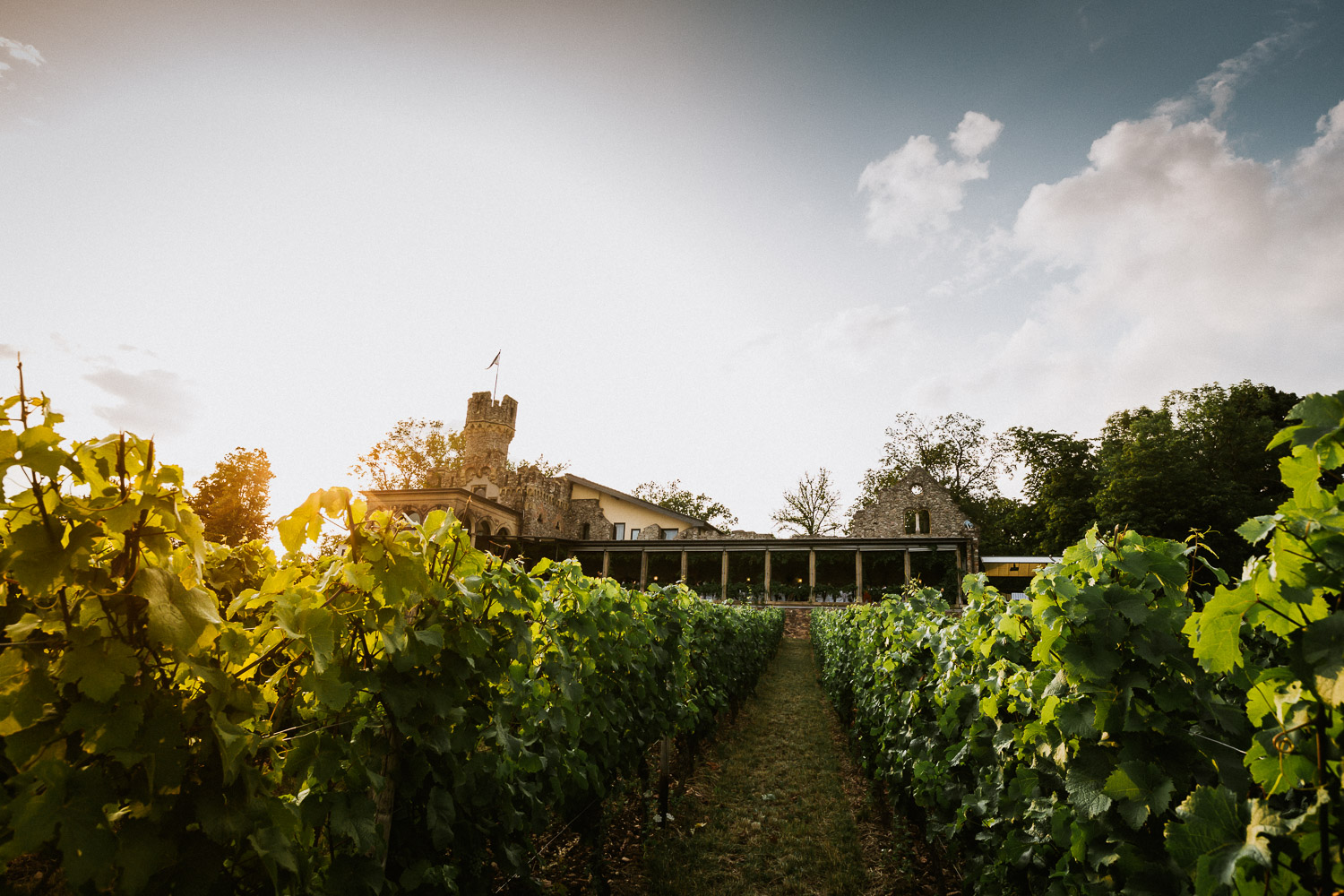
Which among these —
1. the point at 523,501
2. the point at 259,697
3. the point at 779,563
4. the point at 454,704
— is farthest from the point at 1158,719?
the point at 523,501

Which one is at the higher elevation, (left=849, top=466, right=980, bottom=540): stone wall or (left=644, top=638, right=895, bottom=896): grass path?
(left=849, top=466, right=980, bottom=540): stone wall

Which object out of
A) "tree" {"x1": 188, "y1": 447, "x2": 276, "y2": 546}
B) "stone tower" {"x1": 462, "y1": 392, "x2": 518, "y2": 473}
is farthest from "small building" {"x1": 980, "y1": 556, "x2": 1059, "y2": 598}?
"tree" {"x1": 188, "y1": 447, "x2": 276, "y2": 546}

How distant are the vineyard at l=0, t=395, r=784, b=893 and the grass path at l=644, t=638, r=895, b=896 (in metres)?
2.04

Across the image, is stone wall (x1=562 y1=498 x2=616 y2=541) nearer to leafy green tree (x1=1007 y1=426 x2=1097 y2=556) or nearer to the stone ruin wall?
the stone ruin wall

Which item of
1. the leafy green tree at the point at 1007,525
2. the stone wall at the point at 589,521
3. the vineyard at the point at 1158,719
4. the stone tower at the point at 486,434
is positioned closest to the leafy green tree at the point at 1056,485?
the leafy green tree at the point at 1007,525

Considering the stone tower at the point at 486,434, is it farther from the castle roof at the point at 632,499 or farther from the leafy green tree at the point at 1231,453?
the leafy green tree at the point at 1231,453

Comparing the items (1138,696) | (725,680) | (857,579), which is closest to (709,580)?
(857,579)

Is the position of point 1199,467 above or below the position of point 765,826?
above

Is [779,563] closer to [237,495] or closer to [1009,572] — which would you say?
[1009,572]

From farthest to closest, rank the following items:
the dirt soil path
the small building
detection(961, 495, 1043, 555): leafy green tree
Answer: detection(961, 495, 1043, 555): leafy green tree < the small building < the dirt soil path

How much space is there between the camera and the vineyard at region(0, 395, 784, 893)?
1.07 metres

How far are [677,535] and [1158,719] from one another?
36185 mm

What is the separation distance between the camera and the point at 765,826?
5801 millimetres

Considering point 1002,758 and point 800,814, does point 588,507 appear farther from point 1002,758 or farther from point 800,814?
point 1002,758
